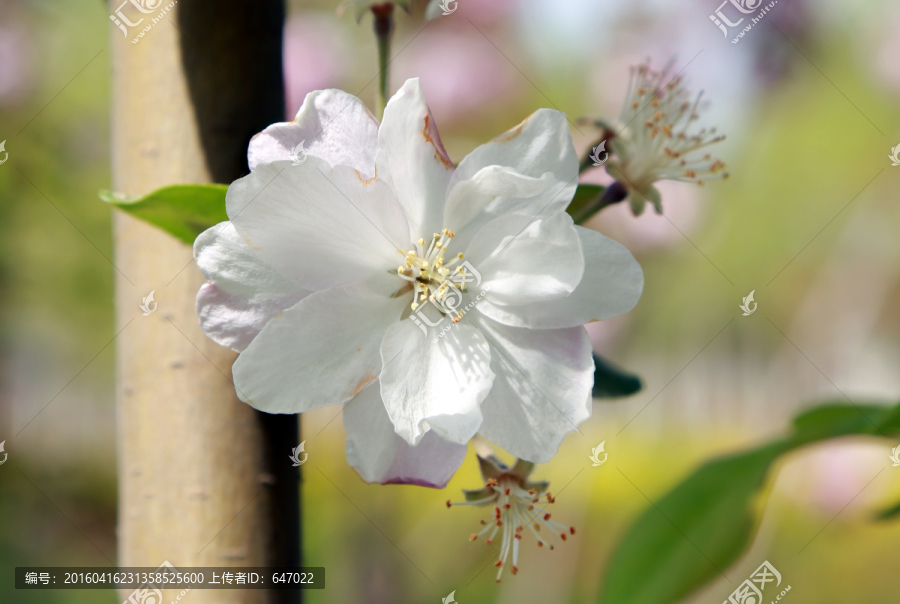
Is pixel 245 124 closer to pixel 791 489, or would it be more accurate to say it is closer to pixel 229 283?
pixel 229 283

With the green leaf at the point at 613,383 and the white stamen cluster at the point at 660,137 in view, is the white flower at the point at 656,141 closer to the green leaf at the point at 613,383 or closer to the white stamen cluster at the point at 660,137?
the white stamen cluster at the point at 660,137

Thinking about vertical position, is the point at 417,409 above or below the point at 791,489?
below

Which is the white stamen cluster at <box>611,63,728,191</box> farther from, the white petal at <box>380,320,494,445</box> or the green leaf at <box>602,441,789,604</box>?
the green leaf at <box>602,441,789,604</box>

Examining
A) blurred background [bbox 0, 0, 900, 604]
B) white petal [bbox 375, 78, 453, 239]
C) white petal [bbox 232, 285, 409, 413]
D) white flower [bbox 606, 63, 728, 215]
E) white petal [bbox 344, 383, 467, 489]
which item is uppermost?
blurred background [bbox 0, 0, 900, 604]

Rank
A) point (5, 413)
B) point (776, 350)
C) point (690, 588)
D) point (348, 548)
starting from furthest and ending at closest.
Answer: point (776, 350) → point (5, 413) → point (348, 548) → point (690, 588)

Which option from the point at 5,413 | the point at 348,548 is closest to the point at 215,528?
the point at 348,548

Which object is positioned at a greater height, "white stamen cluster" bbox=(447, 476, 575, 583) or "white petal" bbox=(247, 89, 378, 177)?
"white petal" bbox=(247, 89, 378, 177)

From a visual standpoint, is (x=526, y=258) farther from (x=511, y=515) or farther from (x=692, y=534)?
(x=692, y=534)

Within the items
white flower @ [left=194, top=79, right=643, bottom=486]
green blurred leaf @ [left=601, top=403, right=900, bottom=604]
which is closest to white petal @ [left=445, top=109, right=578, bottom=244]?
white flower @ [left=194, top=79, right=643, bottom=486]
